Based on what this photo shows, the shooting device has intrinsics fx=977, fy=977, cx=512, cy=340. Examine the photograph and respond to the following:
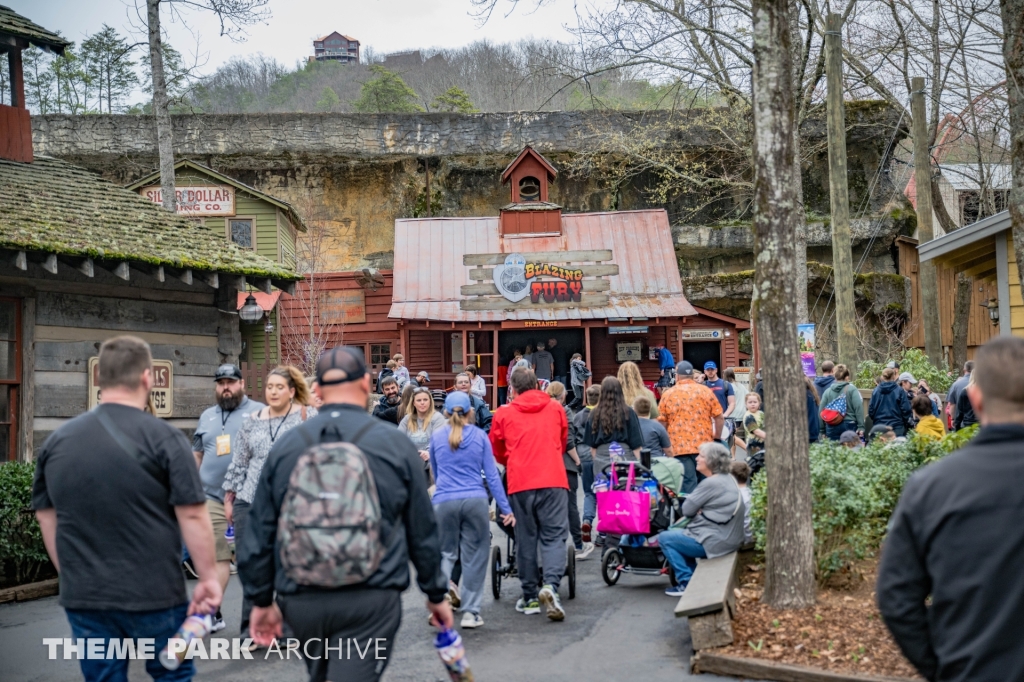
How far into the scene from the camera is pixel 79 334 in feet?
39.7

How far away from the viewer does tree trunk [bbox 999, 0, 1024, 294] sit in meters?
9.26

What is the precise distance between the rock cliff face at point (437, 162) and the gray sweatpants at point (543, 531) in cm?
2593

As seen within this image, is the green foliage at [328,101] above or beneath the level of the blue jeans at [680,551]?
above

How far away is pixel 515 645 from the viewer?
23.5 ft

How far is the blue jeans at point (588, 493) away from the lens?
428 inches

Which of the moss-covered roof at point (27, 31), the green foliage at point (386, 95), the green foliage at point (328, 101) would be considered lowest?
the moss-covered roof at point (27, 31)

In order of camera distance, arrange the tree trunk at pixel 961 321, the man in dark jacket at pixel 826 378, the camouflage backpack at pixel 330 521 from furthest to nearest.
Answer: the tree trunk at pixel 961 321, the man in dark jacket at pixel 826 378, the camouflage backpack at pixel 330 521

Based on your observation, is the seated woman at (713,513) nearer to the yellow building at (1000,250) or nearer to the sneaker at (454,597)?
the sneaker at (454,597)

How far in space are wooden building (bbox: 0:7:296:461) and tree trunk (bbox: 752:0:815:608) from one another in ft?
25.9

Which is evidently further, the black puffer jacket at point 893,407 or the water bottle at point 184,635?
the black puffer jacket at point 893,407

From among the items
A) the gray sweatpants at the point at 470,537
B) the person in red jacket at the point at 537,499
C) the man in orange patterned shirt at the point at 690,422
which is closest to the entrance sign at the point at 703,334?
the man in orange patterned shirt at the point at 690,422

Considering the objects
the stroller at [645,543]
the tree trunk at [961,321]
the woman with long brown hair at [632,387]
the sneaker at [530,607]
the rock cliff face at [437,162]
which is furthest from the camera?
the rock cliff face at [437,162]

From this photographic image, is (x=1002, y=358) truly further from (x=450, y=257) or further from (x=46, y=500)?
(x=450, y=257)

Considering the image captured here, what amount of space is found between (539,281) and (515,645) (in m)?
19.5
